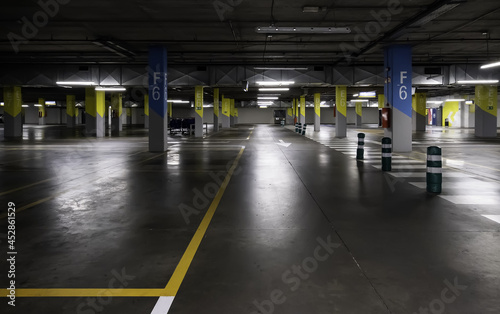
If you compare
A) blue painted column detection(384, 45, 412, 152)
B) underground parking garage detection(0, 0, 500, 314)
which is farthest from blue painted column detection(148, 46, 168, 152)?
blue painted column detection(384, 45, 412, 152)

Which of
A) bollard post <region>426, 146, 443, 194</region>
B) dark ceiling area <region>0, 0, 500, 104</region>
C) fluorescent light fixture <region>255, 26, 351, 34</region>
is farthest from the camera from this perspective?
dark ceiling area <region>0, 0, 500, 104</region>

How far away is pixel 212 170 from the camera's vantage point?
43.2ft

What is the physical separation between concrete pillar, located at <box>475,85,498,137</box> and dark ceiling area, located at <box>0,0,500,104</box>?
9681mm

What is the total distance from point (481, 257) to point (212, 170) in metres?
9.29

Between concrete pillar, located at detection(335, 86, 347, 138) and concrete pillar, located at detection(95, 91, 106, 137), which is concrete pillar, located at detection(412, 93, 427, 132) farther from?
concrete pillar, located at detection(95, 91, 106, 137)

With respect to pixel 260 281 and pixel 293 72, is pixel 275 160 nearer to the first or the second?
pixel 260 281

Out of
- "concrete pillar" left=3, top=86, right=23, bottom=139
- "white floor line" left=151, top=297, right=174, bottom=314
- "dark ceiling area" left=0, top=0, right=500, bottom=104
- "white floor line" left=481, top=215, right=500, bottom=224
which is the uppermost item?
"dark ceiling area" left=0, top=0, right=500, bottom=104

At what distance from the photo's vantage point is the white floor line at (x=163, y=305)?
11.2ft

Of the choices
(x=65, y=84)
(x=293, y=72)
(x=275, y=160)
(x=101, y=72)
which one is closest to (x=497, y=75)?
(x=293, y=72)

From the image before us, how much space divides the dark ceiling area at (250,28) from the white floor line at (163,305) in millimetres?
10198

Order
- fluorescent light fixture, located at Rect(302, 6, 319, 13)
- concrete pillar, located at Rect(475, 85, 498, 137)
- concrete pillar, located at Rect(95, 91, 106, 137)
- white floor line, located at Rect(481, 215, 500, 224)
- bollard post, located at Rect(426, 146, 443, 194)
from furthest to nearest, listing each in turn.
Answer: concrete pillar, located at Rect(95, 91, 106, 137) < concrete pillar, located at Rect(475, 85, 498, 137) < fluorescent light fixture, located at Rect(302, 6, 319, 13) < bollard post, located at Rect(426, 146, 443, 194) < white floor line, located at Rect(481, 215, 500, 224)

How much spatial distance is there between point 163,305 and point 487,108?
36.9 metres

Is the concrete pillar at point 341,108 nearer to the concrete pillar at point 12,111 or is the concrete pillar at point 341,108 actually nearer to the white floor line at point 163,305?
the concrete pillar at point 12,111

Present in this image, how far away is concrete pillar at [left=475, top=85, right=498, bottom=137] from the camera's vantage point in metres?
33.6
